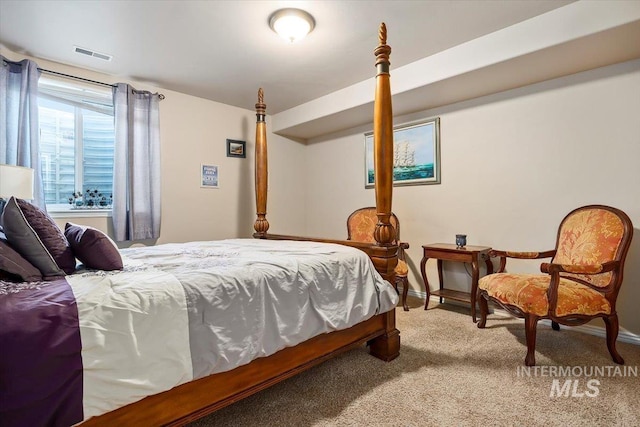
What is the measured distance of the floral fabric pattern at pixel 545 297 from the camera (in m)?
1.96

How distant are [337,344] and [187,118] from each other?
315 cm

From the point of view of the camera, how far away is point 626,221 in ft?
6.95

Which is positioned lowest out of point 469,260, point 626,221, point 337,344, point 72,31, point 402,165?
point 337,344

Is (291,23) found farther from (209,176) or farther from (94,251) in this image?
(209,176)

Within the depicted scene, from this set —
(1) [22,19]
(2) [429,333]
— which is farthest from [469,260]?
(1) [22,19]

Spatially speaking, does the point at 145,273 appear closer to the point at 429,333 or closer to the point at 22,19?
the point at 429,333

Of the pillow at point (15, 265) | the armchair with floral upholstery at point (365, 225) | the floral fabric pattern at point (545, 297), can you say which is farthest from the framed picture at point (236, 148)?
the floral fabric pattern at point (545, 297)

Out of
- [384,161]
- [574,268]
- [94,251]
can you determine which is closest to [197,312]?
[94,251]

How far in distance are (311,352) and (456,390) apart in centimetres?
81

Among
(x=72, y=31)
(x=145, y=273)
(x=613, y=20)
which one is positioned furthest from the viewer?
(x=72, y=31)

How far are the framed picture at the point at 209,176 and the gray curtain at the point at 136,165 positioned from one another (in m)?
0.59

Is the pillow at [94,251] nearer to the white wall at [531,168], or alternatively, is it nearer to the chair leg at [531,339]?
the chair leg at [531,339]

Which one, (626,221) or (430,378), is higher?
(626,221)

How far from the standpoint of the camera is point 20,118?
8.55 ft
